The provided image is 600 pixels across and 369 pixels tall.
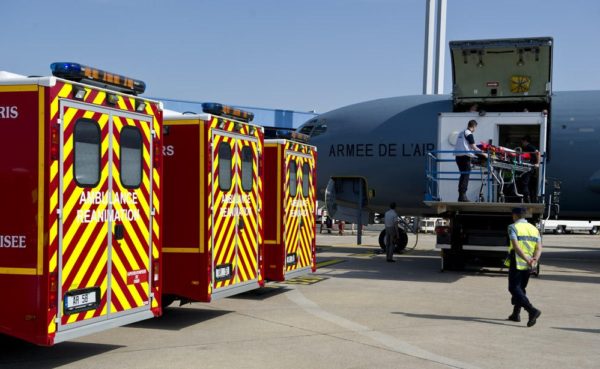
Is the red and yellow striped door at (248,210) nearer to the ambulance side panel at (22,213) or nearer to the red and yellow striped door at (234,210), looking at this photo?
the red and yellow striped door at (234,210)

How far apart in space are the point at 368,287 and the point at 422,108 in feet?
25.1

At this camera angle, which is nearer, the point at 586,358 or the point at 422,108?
the point at 586,358

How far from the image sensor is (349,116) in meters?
20.8

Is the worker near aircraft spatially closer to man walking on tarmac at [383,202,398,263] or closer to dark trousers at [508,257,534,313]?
man walking on tarmac at [383,202,398,263]

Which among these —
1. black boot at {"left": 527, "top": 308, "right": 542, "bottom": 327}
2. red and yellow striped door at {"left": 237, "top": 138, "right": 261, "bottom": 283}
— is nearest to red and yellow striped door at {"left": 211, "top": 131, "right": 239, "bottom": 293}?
red and yellow striped door at {"left": 237, "top": 138, "right": 261, "bottom": 283}

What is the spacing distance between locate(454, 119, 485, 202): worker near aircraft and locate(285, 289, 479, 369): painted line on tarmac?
4991 mm

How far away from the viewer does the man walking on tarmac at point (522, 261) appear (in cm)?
979

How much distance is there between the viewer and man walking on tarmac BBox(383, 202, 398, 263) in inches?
762

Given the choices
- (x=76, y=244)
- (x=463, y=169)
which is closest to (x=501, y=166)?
(x=463, y=169)

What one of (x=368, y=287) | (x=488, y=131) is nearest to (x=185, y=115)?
(x=368, y=287)

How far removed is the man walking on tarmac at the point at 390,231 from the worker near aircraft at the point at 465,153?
14.9 ft

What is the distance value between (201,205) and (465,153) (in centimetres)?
744

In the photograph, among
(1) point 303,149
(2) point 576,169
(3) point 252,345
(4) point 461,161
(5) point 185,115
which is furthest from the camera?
(2) point 576,169

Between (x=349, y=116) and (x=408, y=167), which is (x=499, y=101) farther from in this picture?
(x=349, y=116)
